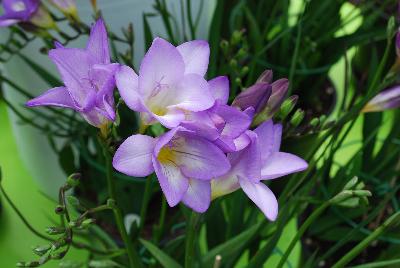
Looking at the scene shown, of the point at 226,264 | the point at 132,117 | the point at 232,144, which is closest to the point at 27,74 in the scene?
the point at 132,117

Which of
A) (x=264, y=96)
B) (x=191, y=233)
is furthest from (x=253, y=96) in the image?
(x=191, y=233)

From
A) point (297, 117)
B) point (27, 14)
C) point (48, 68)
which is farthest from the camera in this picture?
point (48, 68)

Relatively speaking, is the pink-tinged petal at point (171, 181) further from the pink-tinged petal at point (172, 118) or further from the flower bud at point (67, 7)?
the flower bud at point (67, 7)

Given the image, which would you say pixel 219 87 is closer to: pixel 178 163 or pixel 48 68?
pixel 178 163

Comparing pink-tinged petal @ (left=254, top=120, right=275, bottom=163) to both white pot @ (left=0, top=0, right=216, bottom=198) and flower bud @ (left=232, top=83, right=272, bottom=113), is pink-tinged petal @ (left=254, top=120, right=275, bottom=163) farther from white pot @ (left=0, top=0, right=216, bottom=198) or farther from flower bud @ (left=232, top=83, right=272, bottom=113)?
white pot @ (left=0, top=0, right=216, bottom=198)

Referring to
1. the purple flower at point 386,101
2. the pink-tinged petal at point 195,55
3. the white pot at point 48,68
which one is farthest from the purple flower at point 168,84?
the white pot at point 48,68

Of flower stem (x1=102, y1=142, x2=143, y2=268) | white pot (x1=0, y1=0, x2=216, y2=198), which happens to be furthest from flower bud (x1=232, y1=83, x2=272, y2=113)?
white pot (x1=0, y1=0, x2=216, y2=198)
